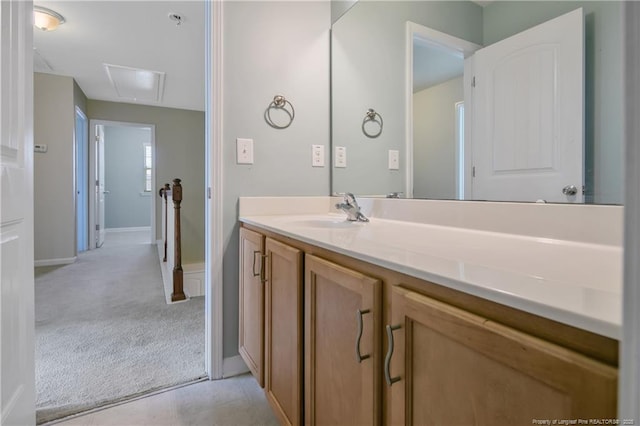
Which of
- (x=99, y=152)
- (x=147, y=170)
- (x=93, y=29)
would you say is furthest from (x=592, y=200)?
(x=147, y=170)

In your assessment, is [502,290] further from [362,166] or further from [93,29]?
[93,29]

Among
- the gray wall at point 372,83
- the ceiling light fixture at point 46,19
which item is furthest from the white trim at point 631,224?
the ceiling light fixture at point 46,19

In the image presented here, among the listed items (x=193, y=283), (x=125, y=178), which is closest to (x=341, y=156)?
(x=193, y=283)

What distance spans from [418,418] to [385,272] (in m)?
0.26

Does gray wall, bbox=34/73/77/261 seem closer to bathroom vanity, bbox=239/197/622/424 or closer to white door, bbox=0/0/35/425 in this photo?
white door, bbox=0/0/35/425

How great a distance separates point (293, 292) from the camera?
1020mm

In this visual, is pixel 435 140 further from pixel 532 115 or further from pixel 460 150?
pixel 532 115

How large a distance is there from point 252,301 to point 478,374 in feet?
3.52

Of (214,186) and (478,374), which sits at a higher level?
(214,186)

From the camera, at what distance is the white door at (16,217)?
947 mm

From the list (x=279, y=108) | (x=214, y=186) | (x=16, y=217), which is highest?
(x=279, y=108)

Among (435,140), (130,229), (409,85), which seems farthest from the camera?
(130,229)

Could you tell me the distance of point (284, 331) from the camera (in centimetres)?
109

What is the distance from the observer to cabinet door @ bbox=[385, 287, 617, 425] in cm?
35
